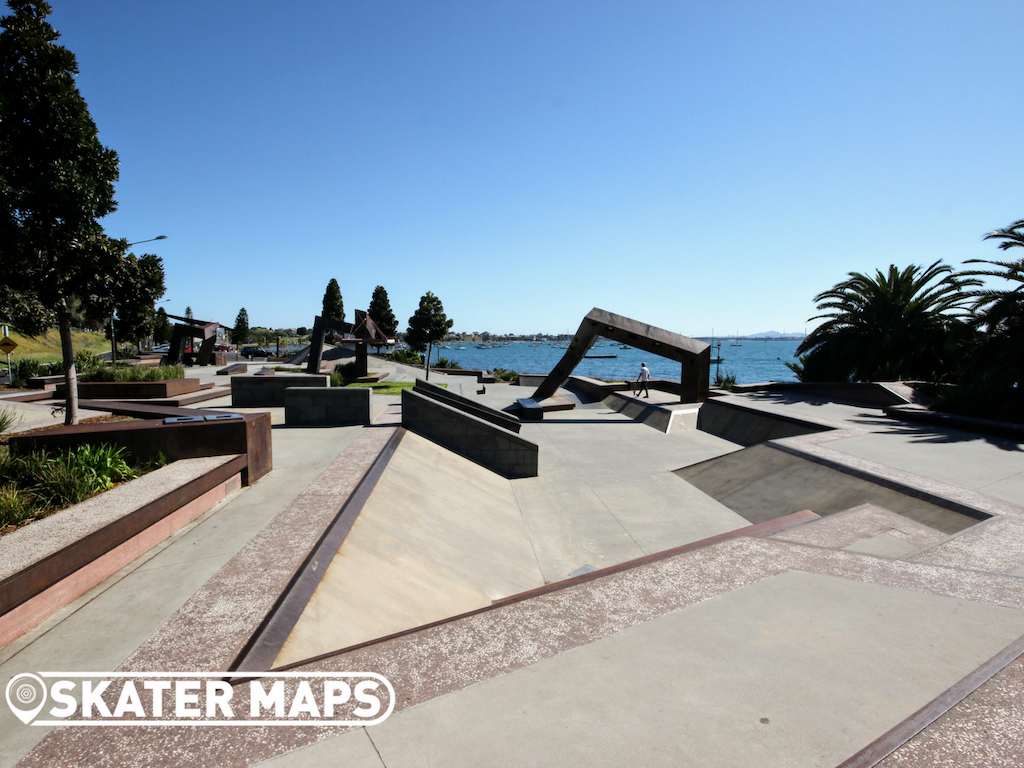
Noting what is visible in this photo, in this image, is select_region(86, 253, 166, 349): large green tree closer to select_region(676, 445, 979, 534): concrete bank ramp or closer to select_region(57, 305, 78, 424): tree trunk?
select_region(57, 305, 78, 424): tree trunk

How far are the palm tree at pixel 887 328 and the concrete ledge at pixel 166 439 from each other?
2398 centimetres

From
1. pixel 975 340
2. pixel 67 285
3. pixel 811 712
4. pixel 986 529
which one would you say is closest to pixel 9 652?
pixel 811 712

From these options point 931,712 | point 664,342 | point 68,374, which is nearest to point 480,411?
point 664,342

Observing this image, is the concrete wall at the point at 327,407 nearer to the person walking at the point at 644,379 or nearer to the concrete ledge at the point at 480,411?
the concrete ledge at the point at 480,411

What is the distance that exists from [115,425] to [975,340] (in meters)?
22.7

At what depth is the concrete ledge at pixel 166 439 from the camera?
680 cm

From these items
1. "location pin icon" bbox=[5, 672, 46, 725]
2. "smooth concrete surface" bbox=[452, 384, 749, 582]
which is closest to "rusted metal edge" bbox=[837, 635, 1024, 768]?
"location pin icon" bbox=[5, 672, 46, 725]

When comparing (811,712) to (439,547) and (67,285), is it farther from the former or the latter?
(67,285)

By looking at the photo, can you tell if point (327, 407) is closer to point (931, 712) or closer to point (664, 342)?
point (931, 712)

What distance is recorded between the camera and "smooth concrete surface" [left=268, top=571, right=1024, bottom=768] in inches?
101

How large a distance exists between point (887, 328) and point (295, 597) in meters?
26.6

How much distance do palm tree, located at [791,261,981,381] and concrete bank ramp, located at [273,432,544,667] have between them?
66.6ft

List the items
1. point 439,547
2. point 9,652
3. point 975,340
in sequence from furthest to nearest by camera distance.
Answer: point 975,340
point 439,547
point 9,652

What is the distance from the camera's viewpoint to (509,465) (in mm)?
12133
